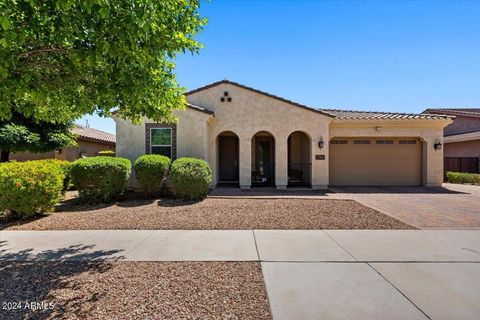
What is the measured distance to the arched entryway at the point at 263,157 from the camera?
16.7m

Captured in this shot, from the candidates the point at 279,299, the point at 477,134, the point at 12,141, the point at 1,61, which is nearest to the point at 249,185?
the point at 279,299

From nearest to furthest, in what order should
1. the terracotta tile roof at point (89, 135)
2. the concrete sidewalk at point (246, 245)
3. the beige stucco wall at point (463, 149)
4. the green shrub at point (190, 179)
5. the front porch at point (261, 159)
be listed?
the concrete sidewalk at point (246, 245)
the green shrub at point (190, 179)
the front porch at point (261, 159)
the beige stucco wall at point (463, 149)
the terracotta tile roof at point (89, 135)

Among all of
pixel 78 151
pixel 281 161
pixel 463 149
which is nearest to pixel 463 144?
pixel 463 149

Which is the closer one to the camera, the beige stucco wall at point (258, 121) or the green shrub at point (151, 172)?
the green shrub at point (151, 172)

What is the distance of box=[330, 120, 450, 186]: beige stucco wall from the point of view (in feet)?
49.1

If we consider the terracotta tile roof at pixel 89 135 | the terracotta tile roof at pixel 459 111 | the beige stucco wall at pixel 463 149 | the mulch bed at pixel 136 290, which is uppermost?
the terracotta tile roof at pixel 459 111

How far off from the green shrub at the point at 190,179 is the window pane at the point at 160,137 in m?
2.44

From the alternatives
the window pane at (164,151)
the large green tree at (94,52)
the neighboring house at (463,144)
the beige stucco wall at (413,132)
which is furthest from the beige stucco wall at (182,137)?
the neighboring house at (463,144)

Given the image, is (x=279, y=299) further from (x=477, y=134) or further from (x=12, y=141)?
(x=477, y=134)

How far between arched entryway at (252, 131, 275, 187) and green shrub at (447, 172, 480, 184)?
534 inches

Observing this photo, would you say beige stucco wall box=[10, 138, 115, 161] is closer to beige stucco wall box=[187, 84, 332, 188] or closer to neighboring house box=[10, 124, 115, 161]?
neighboring house box=[10, 124, 115, 161]

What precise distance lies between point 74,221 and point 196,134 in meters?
6.57

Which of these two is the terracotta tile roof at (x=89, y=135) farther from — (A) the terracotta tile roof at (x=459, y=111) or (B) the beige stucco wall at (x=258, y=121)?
(A) the terracotta tile roof at (x=459, y=111)

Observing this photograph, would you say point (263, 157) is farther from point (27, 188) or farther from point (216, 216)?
point (27, 188)
